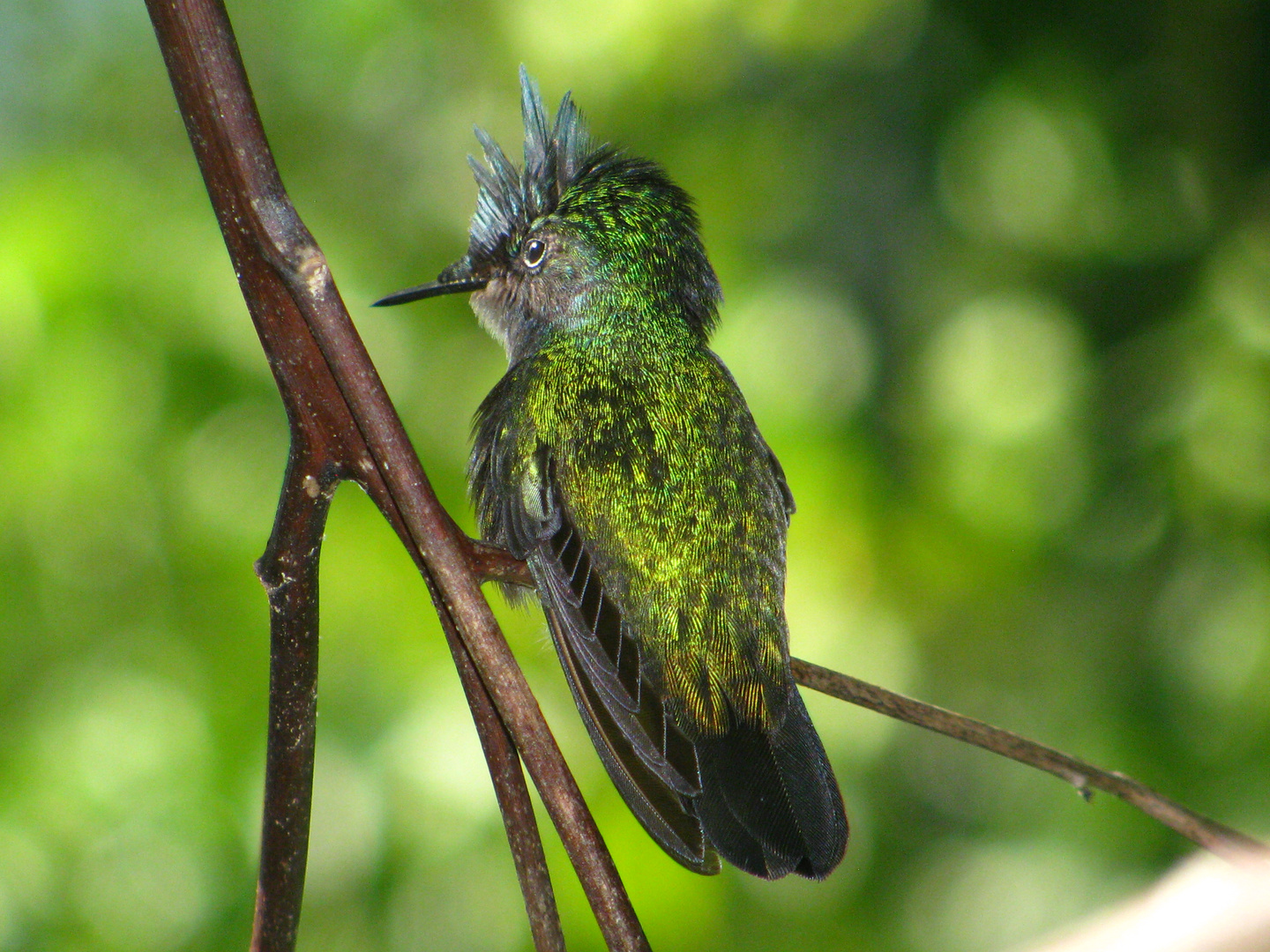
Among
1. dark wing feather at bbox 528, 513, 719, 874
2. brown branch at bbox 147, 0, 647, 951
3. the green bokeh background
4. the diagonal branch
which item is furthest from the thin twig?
the green bokeh background

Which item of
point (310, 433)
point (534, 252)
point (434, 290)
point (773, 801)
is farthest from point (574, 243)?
point (310, 433)

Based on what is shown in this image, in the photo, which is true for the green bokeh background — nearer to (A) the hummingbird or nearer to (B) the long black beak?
(B) the long black beak

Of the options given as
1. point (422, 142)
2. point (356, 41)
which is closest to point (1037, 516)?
point (422, 142)

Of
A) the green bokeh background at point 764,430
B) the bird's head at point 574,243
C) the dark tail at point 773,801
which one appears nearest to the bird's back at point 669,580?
the dark tail at point 773,801

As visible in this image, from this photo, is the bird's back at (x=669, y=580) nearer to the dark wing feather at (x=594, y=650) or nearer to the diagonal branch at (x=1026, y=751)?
the dark wing feather at (x=594, y=650)

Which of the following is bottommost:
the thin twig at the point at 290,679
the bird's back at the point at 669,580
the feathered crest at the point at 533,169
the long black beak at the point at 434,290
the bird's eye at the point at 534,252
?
the thin twig at the point at 290,679

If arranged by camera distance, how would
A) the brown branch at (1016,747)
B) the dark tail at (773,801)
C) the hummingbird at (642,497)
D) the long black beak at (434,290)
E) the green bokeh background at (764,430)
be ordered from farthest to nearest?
1. the green bokeh background at (764,430)
2. the long black beak at (434,290)
3. the hummingbird at (642,497)
4. the dark tail at (773,801)
5. the brown branch at (1016,747)

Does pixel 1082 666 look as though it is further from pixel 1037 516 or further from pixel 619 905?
pixel 619 905
